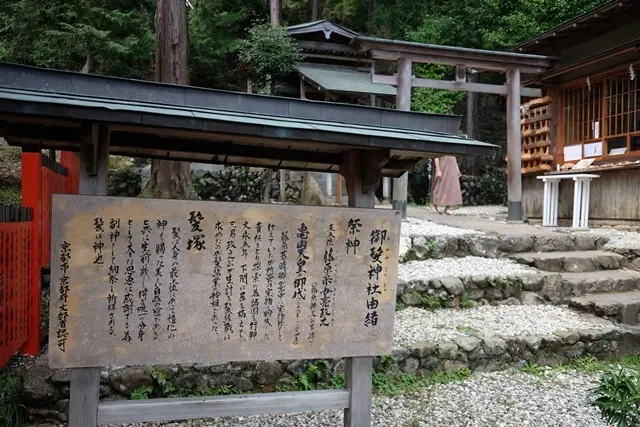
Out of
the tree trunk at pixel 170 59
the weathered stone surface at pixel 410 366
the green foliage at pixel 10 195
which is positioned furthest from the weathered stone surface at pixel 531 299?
the green foliage at pixel 10 195

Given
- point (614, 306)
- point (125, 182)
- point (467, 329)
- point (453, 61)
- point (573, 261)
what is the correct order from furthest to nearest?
point (125, 182)
point (453, 61)
point (573, 261)
point (614, 306)
point (467, 329)

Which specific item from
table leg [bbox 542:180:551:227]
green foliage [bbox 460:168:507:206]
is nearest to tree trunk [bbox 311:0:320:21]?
green foliage [bbox 460:168:507:206]

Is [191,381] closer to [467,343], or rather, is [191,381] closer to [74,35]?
[467,343]

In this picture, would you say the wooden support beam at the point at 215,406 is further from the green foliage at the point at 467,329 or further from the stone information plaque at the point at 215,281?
the green foliage at the point at 467,329

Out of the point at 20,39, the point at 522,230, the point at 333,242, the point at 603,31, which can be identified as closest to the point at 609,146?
Answer: the point at 603,31

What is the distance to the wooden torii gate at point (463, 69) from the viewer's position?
10.2 metres

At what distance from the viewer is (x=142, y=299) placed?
3.08 metres

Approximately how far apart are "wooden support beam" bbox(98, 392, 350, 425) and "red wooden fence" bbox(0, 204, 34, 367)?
1810mm

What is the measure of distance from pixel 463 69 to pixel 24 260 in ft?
31.1

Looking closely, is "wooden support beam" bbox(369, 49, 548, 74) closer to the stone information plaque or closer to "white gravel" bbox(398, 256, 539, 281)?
"white gravel" bbox(398, 256, 539, 281)

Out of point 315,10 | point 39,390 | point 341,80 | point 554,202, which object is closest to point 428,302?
point 39,390

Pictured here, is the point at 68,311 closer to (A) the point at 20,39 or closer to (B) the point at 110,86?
(B) the point at 110,86

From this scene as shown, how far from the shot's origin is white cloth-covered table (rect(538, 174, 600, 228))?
33.8 ft

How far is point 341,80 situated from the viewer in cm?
1642
